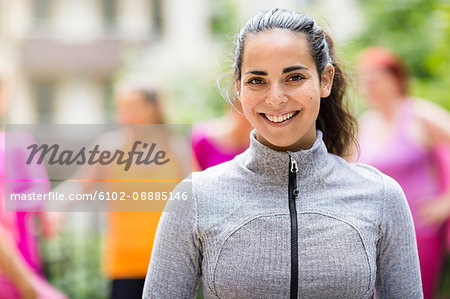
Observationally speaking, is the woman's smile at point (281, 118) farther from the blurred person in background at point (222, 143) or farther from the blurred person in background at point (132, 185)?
the blurred person in background at point (132, 185)

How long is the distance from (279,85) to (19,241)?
2.08m

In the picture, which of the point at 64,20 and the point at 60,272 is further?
the point at 64,20

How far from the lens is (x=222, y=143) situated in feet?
12.4

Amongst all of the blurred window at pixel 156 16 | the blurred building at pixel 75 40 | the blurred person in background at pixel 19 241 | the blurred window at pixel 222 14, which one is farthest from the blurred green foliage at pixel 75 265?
the blurred window at pixel 156 16

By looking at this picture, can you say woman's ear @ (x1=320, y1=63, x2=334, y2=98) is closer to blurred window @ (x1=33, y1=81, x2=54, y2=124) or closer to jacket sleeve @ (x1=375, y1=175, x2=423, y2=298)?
jacket sleeve @ (x1=375, y1=175, x2=423, y2=298)

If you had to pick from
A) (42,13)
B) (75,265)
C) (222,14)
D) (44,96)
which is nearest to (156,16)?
(42,13)

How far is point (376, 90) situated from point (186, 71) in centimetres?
469

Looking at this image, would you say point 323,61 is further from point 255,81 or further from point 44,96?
point 44,96

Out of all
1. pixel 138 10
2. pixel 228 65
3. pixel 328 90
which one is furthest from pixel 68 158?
pixel 138 10

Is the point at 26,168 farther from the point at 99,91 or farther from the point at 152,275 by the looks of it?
the point at 99,91

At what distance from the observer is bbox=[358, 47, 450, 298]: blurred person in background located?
155 inches

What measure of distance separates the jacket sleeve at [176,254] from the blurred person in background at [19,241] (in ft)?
3.99

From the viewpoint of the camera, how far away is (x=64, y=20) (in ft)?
58.0

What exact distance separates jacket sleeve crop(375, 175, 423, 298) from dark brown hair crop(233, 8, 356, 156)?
0.81ft
